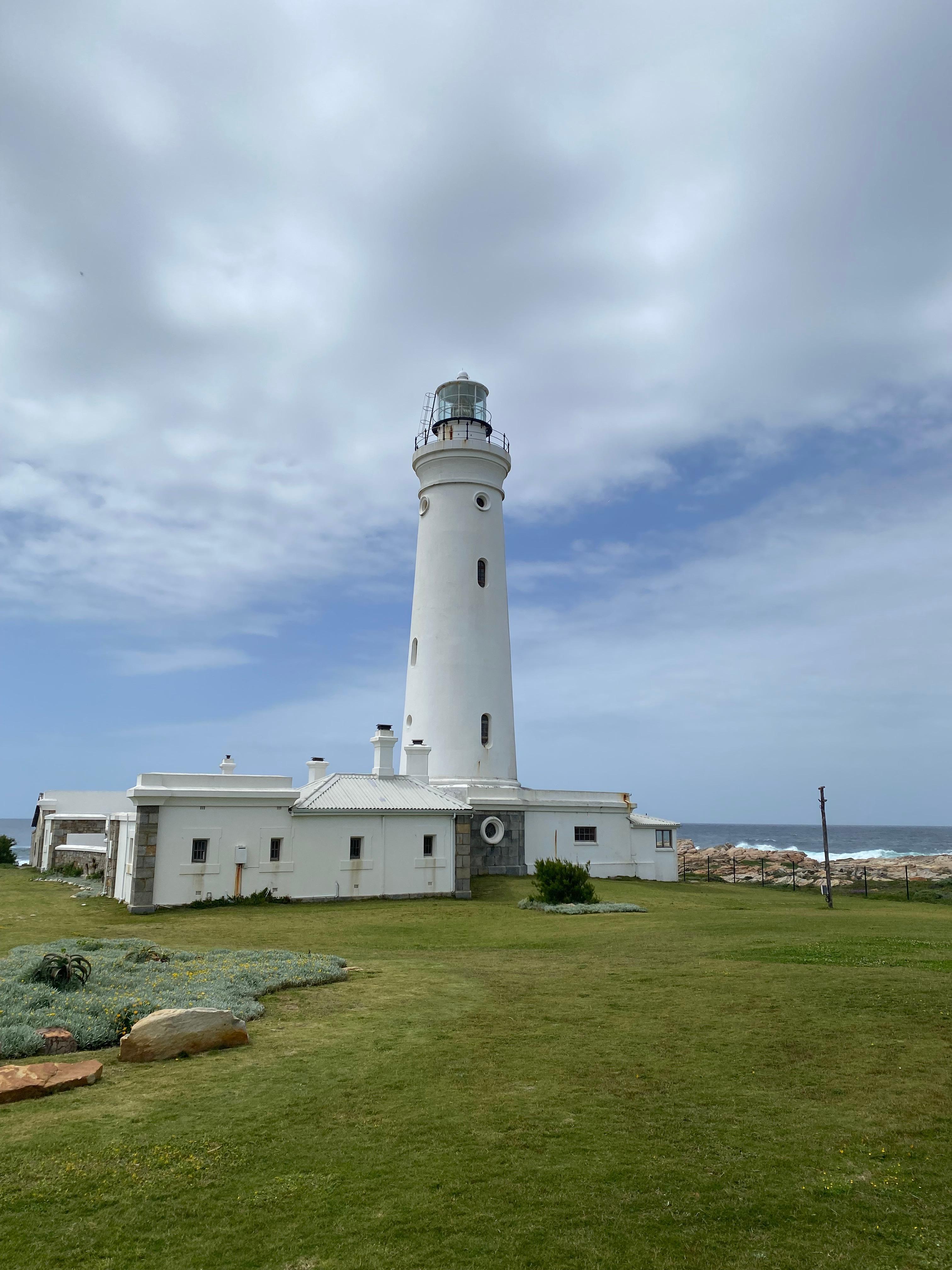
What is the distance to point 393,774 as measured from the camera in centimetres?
2903

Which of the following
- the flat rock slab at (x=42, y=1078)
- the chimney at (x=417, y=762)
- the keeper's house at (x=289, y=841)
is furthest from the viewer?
the chimney at (x=417, y=762)

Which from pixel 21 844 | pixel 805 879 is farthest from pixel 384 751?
pixel 21 844

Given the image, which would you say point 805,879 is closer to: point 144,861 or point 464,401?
point 464,401

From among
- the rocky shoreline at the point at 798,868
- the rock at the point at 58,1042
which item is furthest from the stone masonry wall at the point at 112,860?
the rocky shoreline at the point at 798,868

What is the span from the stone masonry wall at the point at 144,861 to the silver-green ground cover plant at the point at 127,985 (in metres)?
8.44

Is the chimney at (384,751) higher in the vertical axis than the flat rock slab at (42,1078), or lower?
higher

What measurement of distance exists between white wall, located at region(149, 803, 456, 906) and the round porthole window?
120 inches

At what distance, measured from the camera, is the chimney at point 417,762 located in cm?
2962

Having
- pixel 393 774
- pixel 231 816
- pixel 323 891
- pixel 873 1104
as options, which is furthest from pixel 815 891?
pixel 873 1104

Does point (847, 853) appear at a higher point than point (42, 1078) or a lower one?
lower

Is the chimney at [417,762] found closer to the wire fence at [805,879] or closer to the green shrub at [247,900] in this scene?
the green shrub at [247,900]

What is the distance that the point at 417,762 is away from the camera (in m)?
29.7

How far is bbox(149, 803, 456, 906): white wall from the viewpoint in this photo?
920 inches

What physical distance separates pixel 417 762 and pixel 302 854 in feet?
19.6
